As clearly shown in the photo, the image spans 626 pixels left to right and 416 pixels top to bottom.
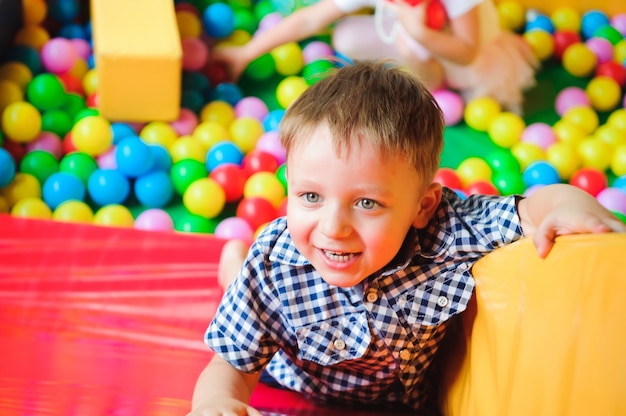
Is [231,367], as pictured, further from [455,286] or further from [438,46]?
[438,46]

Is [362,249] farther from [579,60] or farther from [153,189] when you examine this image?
[579,60]

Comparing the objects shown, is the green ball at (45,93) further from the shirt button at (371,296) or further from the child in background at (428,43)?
the shirt button at (371,296)

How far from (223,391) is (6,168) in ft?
3.26

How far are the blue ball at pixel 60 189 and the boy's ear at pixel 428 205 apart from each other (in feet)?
3.40

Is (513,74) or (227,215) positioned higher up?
(513,74)

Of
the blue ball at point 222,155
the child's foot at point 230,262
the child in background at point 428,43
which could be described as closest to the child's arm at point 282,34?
the child in background at point 428,43

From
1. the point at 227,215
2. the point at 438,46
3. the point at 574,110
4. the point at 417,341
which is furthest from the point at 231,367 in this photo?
the point at 574,110

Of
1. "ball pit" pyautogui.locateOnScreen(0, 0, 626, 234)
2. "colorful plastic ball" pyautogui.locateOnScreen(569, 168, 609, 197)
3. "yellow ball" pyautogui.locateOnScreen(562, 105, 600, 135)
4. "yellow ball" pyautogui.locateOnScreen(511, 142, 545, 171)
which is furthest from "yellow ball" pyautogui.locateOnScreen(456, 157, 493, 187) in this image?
"yellow ball" pyautogui.locateOnScreen(562, 105, 600, 135)

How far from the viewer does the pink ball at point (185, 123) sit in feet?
6.76

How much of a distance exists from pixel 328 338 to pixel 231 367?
137 millimetres

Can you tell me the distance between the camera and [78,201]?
1817 millimetres

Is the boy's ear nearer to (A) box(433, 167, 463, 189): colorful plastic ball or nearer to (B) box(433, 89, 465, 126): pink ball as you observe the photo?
(A) box(433, 167, 463, 189): colorful plastic ball

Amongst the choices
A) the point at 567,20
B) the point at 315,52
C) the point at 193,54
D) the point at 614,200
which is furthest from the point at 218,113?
the point at 567,20

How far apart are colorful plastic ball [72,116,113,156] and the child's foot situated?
0.64 metres
